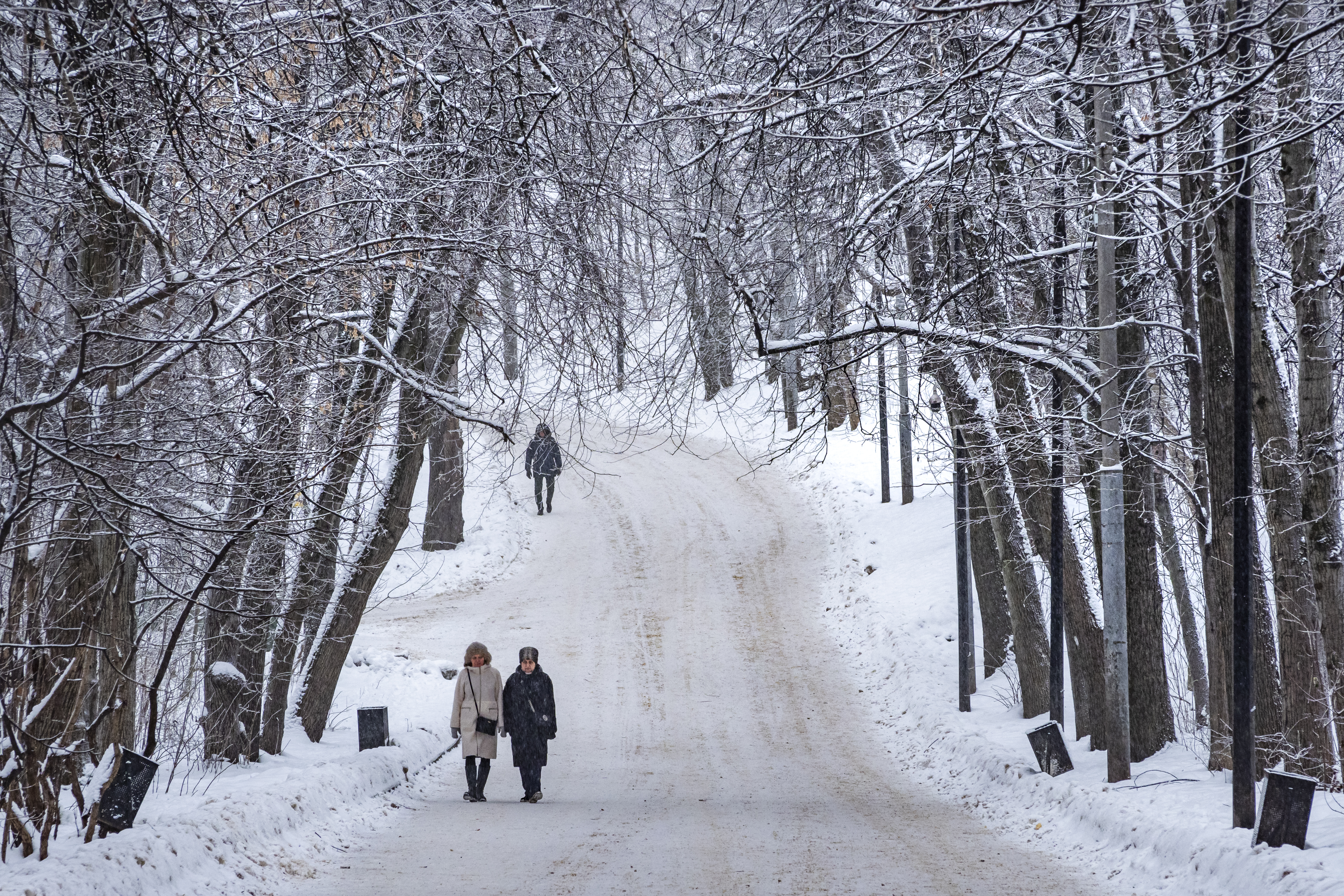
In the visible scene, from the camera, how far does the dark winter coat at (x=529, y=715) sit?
11.0 metres

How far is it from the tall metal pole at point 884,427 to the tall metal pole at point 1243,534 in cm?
270

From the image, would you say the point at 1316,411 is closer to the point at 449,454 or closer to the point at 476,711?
the point at 476,711

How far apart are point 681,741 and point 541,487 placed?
14.1 meters

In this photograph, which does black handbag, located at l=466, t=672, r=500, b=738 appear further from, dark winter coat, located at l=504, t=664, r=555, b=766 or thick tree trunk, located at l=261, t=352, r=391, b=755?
thick tree trunk, located at l=261, t=352, r=391, b=755

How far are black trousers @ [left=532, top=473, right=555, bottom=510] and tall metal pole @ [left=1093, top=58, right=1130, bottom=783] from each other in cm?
1866

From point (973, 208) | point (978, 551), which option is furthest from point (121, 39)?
point (978, 551)

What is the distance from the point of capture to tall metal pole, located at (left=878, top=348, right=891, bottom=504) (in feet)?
38.6

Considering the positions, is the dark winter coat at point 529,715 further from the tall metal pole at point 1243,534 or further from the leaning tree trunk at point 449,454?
the tall metal pole at point 1243,534

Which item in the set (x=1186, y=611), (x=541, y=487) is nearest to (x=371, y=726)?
(x=1186, y=611)

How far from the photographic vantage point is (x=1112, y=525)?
30.9ft

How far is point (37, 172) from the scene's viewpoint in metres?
6.92

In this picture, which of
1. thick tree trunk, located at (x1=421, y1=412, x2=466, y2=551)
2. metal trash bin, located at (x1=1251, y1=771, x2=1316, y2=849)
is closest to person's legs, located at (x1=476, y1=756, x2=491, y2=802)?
metal trash bin, located at (x1=1251, y1=771, x2=1316, y2=849)

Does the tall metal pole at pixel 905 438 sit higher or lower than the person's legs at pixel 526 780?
higher

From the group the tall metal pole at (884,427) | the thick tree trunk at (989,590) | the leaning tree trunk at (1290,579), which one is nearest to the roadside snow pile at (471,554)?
the tall metal pole at (884,427)
